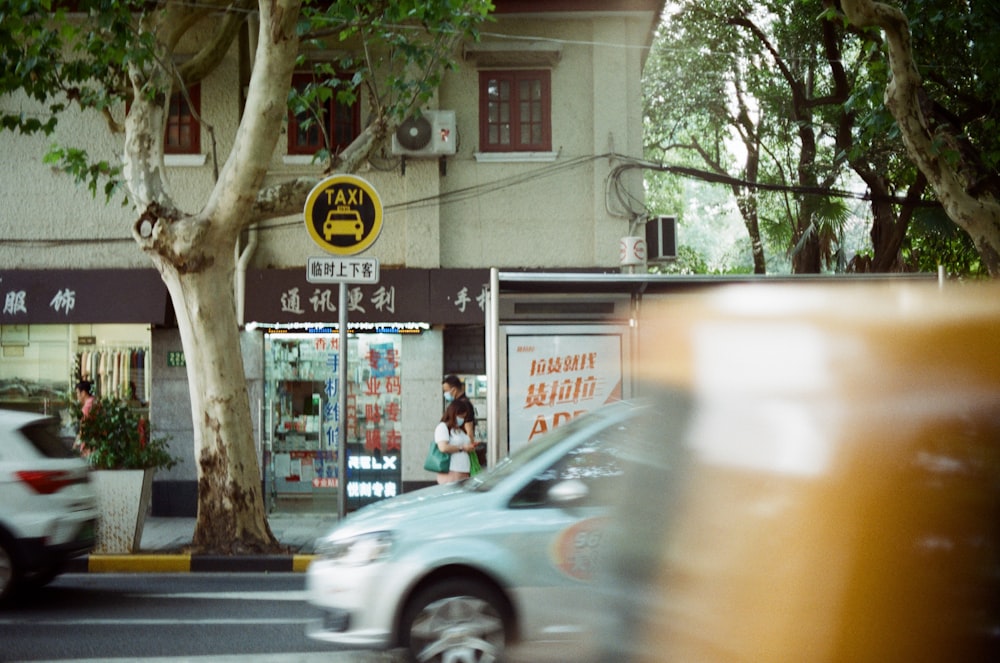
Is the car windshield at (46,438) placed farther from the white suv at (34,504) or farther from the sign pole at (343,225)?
the sign pole at (343,225)

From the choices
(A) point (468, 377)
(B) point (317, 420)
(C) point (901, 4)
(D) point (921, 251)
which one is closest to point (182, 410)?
(B) point (317, 420)

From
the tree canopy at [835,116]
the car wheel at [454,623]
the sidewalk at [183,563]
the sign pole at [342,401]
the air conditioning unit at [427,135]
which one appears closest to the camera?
the car wheel at [454,623]

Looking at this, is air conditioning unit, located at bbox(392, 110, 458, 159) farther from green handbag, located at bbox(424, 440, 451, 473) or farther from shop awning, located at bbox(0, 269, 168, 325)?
green handbag, located at bbox(424, 440, 451, 473)

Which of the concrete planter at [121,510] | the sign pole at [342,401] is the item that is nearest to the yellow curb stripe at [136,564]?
the concrete planter at [121,510]

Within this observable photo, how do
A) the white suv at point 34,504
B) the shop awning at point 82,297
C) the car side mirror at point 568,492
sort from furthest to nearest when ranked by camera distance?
the shop awning at point 82,297 → the white suv at point 34,504 → the car side mirror at point 568,492

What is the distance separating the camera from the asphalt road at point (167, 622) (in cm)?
650

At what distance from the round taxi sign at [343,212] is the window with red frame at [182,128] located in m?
5.68

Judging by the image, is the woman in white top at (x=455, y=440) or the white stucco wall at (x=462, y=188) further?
the white stucco wall at (x=462, y=188)

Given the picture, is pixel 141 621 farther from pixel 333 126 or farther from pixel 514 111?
pixel 514 111

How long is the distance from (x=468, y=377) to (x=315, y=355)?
2174mm

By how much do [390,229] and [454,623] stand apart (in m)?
9.28

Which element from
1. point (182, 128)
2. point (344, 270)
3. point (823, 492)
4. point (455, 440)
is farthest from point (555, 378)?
point (823, 492)

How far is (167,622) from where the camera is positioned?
24.6 feet

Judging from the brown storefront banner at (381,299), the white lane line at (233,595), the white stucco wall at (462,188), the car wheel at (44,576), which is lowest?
the white lane line at (233,595)
